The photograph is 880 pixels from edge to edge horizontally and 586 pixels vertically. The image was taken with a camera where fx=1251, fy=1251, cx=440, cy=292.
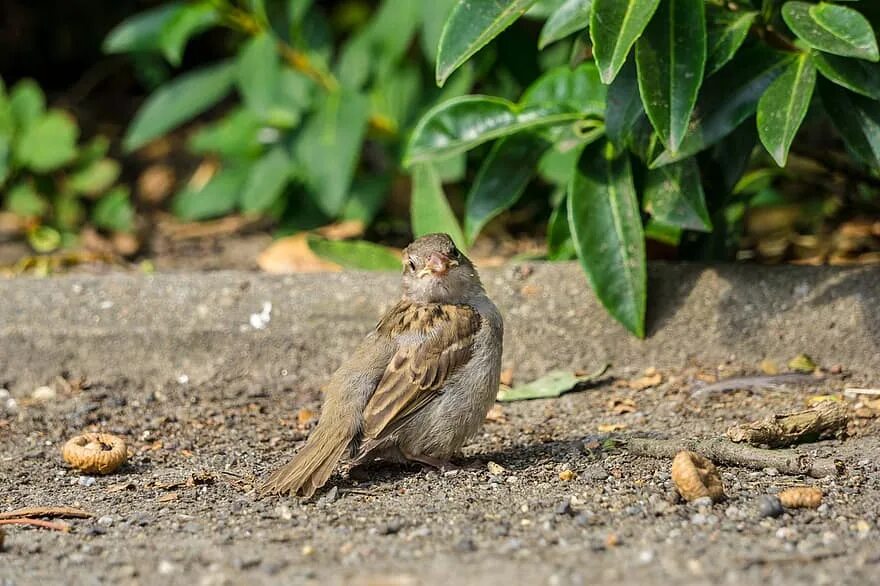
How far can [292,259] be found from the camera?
23.2ft

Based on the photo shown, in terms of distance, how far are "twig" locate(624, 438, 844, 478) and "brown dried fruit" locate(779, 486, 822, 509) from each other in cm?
38

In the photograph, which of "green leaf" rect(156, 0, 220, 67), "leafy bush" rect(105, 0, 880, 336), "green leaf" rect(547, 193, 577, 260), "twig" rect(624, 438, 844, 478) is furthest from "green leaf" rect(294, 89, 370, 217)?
"twig" rect(624, 438, 844, 478)

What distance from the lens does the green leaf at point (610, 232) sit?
5.41m

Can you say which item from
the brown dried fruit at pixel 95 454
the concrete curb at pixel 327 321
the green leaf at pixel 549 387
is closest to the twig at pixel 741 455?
the green leaf at pixel 549 387

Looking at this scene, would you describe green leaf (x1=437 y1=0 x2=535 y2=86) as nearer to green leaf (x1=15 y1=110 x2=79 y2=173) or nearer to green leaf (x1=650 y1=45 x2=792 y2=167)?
green leaf (x1=650 y1=45 x2=792 y2=167)

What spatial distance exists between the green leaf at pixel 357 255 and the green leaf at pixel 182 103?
156 centimetres

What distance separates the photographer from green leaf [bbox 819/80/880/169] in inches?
194

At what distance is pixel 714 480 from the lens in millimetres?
3881

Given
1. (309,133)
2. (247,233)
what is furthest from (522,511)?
(247,233)

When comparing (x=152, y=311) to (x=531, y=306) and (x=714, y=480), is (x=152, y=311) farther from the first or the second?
(x=714, y=480)

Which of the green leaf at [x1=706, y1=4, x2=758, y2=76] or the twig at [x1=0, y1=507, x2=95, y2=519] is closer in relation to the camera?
the twig at [x1=0, y1=507, x2=95, y2=519]

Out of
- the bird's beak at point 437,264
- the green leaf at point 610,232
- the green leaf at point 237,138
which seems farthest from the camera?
the green leaf at point 237,138

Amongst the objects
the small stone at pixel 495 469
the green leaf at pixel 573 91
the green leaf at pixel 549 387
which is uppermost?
the green leaf at pixel 573 91

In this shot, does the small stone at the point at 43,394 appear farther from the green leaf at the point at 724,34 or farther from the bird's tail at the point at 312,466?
the green leaf at the point at 724,34
